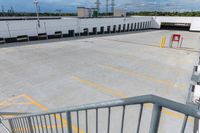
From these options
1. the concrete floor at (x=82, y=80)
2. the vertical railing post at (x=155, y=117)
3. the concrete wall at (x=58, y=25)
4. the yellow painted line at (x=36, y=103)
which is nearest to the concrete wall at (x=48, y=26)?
the concrete wall at (x=58, y=25)

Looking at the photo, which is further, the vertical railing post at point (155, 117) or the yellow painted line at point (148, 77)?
the yellow painted line at point (148, 77)

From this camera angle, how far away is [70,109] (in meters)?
1.83

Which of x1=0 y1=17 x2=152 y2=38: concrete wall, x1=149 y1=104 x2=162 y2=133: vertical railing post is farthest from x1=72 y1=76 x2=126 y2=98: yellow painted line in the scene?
x1=0 y1=17 x2=152 y2=38: concrete wall

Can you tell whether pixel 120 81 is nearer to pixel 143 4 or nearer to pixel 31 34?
pixel 31 34

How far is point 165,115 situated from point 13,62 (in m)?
10.5

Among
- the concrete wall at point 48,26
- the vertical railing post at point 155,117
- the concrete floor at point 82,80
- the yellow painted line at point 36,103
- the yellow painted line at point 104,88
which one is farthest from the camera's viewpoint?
the concrete wall at point 48,26

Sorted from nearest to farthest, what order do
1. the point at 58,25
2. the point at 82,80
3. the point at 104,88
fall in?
the point at 104,88
the point at 82,80
the point at 58,25

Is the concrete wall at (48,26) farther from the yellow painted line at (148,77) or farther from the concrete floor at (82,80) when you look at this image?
the yellow painted line at (148,77)

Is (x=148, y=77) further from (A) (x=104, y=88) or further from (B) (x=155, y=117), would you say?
(B) (x=155, y=117)

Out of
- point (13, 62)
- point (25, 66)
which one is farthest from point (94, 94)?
point (13, 62)

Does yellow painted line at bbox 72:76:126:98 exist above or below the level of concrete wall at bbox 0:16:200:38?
below

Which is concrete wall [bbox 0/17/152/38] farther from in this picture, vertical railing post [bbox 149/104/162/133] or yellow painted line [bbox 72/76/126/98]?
vertical railing post [bbox 149/104/162/133]

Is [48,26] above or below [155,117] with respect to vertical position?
above

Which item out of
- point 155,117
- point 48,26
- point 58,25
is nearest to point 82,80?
point 155,117
